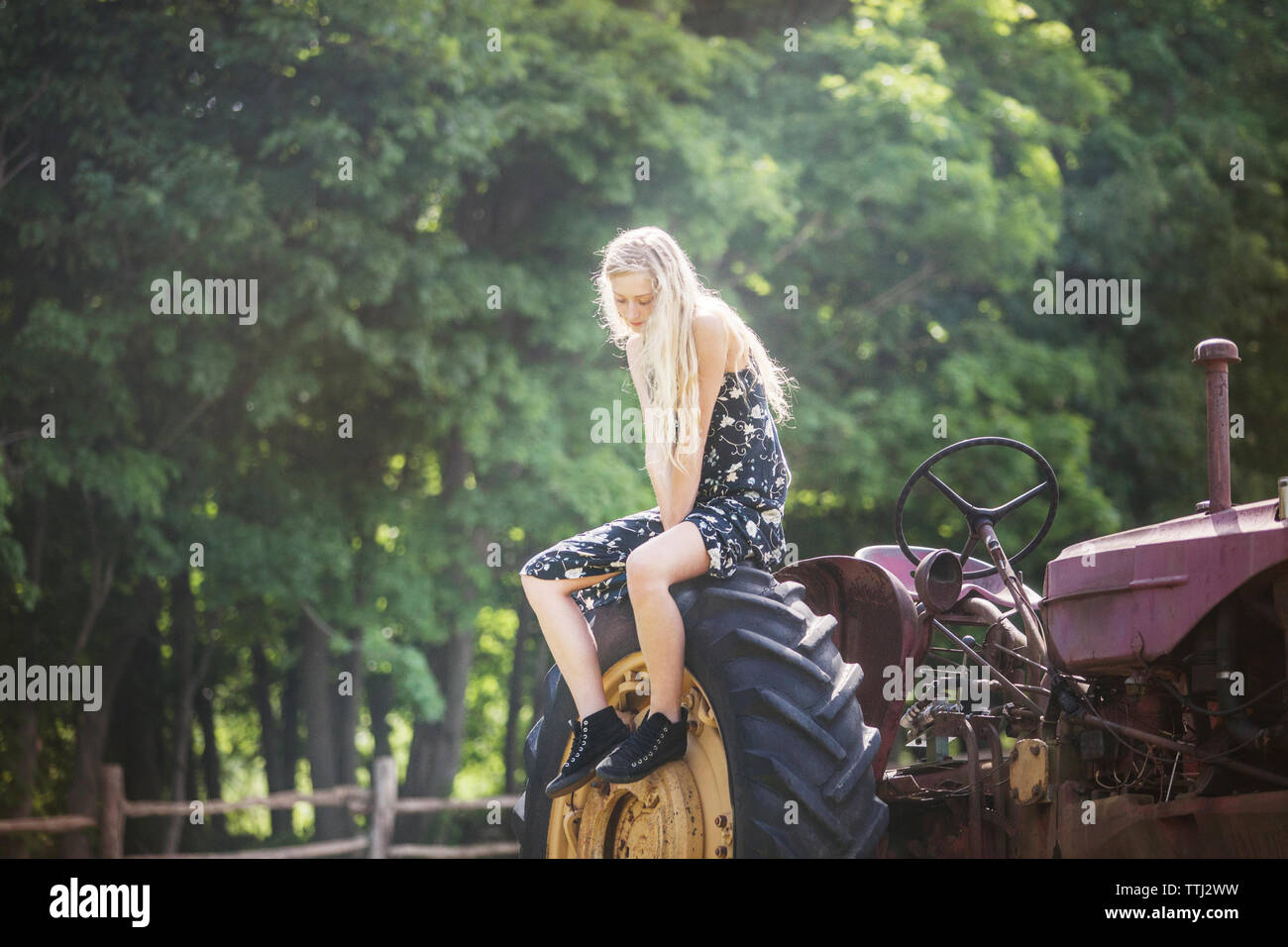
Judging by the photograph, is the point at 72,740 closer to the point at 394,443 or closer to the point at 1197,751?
the point at 394,443

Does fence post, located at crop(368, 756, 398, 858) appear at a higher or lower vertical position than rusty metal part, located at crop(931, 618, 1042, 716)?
lower

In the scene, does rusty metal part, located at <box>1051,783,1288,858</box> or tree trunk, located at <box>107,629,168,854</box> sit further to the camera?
tree trunk, located at <box>107,629,168,854</box>

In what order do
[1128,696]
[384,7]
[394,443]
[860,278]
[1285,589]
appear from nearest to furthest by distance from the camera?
[1285,589], [1128,696], [384,7], [394,443], [860,278]

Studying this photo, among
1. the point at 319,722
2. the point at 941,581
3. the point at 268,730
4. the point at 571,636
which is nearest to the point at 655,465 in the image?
the point at 571,636

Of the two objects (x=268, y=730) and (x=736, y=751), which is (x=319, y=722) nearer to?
(x=268, y=730)

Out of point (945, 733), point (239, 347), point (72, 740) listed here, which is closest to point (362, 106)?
point (239, 347)

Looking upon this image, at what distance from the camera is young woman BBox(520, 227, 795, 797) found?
359 centimetres

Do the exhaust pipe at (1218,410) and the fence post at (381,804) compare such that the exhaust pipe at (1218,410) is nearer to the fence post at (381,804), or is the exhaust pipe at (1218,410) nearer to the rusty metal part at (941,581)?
the rusty metal part at (941,581)

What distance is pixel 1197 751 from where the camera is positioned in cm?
394

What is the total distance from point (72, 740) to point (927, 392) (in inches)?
390

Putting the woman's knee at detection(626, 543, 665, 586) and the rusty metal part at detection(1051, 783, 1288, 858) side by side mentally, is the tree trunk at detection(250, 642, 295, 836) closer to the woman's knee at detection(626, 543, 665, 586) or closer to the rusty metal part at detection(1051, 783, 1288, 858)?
the rusty metal part at detection(1051, 783, 1288, 858)

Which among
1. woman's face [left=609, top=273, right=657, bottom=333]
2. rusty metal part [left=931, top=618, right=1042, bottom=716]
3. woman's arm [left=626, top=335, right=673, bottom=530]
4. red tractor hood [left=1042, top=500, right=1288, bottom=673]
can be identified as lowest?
rusty metal part [left=931, top=618, right=1042, bottom=716]

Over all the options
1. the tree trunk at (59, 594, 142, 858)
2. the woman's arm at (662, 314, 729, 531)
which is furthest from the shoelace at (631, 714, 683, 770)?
the tree trunk at (59, 594, 142, 858)

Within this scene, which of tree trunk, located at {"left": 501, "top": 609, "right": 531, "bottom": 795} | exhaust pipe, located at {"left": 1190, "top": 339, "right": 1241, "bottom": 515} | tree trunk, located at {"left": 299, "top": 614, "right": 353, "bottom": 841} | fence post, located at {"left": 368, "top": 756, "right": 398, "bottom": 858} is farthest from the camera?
tree trunk, located at {"left": 501, "top": 609, "right": 531, "bottom": 795}
